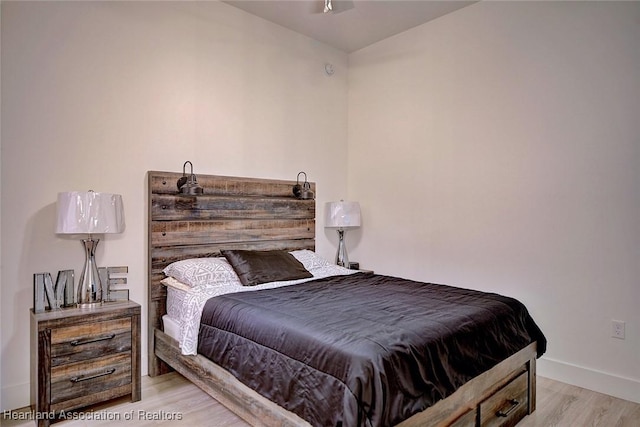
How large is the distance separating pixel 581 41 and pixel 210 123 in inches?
115

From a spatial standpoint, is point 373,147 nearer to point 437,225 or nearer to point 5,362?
point 437,225

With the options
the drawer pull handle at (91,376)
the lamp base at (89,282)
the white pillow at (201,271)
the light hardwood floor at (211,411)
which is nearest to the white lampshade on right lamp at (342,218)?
the white pillow at (201,271)

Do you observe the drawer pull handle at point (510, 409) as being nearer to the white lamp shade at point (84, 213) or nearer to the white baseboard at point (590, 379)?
the white baseboard at point (590, 379)

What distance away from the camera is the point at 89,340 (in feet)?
7.63

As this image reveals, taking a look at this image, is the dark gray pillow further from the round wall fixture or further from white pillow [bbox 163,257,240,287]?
the round wall fixture

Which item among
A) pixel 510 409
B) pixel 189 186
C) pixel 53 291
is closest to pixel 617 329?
pixel 510 409

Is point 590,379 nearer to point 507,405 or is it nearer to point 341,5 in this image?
point 507,405

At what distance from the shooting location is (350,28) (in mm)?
3877

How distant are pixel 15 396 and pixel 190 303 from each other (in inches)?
47.4

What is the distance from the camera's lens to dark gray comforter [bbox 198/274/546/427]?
151 cm

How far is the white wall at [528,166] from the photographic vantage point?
2.68 meters

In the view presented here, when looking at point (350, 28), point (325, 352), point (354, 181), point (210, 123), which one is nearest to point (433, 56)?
point (350, 28)

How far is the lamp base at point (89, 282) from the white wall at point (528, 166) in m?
2.67

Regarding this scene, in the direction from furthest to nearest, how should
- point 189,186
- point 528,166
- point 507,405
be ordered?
point 528,166 < point 189,186 < point 507,405
